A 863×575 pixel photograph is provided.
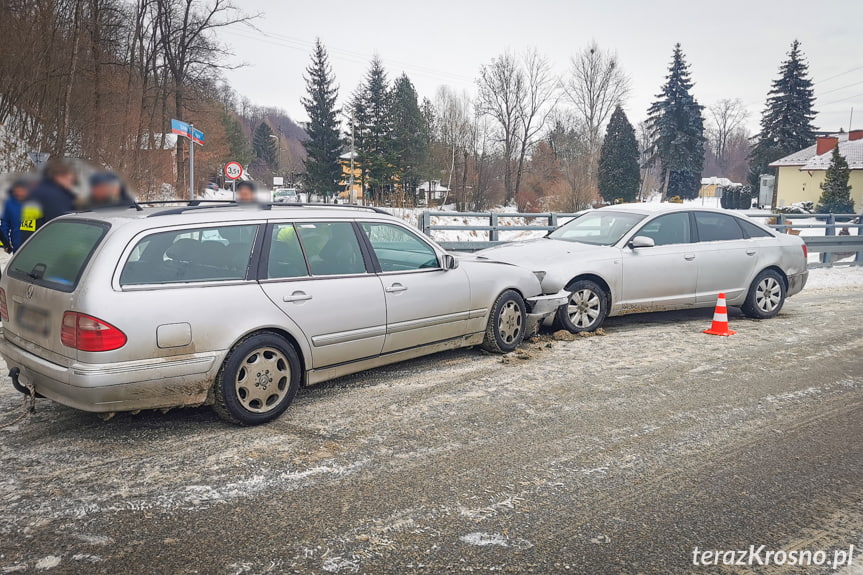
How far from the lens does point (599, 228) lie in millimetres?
8812

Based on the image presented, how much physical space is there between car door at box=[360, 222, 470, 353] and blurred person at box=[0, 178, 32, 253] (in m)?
4.55

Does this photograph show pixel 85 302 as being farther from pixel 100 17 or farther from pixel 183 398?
pixel 100 17

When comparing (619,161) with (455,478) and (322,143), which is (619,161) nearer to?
(322,143)

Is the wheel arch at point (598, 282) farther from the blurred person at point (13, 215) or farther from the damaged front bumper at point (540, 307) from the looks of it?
the blurred person at point (13, 215)

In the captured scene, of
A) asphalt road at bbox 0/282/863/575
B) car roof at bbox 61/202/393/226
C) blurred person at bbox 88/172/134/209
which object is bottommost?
asphalt road at bbox 0/282/863/575

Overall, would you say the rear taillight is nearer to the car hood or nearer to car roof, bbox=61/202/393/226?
car roof, bbox=61/202/393/226

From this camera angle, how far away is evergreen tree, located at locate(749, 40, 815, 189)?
57.1 m

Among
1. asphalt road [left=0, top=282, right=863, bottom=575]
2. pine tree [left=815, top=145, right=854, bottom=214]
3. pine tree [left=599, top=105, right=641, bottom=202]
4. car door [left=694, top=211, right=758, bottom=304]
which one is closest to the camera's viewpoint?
asphalt road [left=0, top=282, right=863, bottom=575]

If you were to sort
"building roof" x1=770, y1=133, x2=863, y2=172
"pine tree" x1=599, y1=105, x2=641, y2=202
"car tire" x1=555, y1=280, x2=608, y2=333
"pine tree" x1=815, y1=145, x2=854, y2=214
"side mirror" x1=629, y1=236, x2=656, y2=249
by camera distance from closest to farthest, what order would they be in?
1. "car tire" x1=555, y1=280, x2=608, y2=333
2. "side mirror" x1=629, y1=236, x2=656, y2=249
3. "pine tree" x1=815, y1=145, x2=854, y2=214
4. "building roof" x1=770, y1=133, x2=863, y2=172
5. "pine tree" x1=599, y1=105, x2=641, y2=202

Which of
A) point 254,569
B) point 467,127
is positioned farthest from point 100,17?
point 467,127

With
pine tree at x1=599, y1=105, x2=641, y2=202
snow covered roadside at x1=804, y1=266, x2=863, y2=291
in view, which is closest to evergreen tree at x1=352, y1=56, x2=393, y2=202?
pine tree at x1=599, y1=105, x2=641, y2=202

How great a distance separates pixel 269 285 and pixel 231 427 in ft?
3.48

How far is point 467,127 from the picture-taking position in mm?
59531

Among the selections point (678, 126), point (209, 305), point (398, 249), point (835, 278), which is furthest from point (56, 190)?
point (678, 126)
